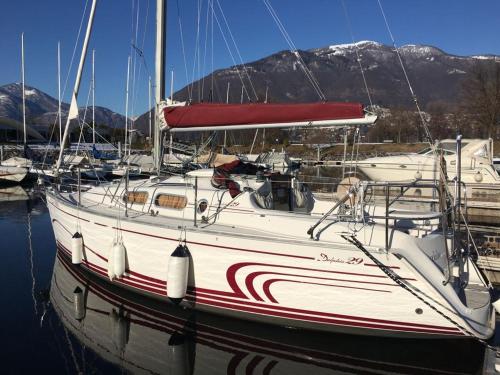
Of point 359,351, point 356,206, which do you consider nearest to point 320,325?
point 359,351

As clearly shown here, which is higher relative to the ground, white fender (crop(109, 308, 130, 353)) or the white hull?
the white hull

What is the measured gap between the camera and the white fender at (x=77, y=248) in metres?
8.84

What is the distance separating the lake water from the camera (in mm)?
6062

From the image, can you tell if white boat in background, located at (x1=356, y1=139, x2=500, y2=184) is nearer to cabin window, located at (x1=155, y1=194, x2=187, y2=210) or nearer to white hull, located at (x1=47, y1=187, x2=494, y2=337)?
cabin window, located at (x1=155, y1=194, x2=187, y2=210)

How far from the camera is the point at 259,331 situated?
690 cm

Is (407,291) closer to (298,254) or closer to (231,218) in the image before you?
(298,254)

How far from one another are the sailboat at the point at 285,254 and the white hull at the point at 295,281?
16 millimetres

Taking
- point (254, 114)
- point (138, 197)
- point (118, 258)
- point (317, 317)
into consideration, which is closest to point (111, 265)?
point (118, 258)

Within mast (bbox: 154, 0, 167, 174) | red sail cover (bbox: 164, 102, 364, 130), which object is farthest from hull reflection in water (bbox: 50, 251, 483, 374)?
mast (bbox: 154, 0, 167, 174)

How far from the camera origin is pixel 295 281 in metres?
6.21

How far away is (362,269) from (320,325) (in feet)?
3.85

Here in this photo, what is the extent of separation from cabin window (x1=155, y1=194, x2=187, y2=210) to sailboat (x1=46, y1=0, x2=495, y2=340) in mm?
26

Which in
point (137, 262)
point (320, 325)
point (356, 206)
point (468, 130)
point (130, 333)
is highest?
point (468, 130)

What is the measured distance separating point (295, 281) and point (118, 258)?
133 inches
